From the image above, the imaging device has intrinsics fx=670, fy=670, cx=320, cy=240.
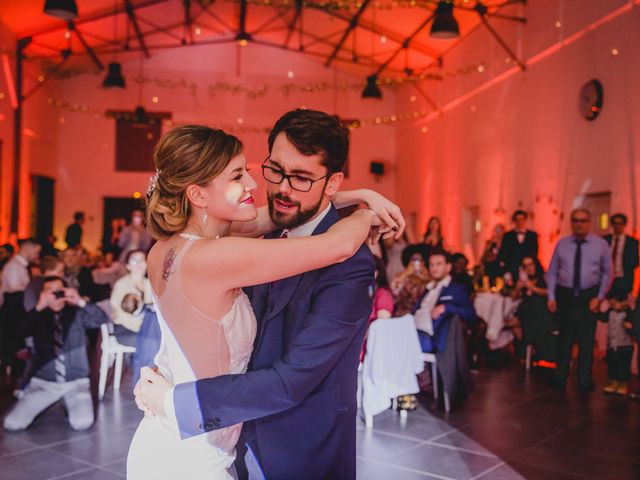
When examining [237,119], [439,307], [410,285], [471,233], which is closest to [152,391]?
[439,307]

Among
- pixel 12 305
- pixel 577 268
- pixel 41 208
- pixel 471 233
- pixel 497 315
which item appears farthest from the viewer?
pixel 41 208

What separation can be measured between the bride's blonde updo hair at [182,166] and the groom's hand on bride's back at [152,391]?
0.31m

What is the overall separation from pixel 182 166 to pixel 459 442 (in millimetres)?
3471

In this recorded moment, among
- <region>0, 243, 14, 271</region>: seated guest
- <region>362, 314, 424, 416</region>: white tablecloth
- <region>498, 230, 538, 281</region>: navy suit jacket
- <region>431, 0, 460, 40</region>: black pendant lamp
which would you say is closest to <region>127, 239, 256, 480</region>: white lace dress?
<region>362, 314, 424, 416</region>: white tablecloth

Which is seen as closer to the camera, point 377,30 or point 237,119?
point 377,30

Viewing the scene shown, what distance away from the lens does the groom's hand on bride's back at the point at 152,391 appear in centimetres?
139

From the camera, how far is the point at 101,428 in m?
4.46

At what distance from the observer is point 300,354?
4.22 feet

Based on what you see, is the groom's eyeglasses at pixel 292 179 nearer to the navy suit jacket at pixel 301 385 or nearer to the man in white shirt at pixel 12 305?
the navy suit jacket at pixel 301 385

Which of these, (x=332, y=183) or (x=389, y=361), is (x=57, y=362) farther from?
(x=332, y=183)

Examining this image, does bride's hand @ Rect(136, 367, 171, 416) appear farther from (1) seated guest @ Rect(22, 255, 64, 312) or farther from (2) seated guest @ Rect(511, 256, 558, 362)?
(2) seated guest @ Rect(511, 256, 558, 362)

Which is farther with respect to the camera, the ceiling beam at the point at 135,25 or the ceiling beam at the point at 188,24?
the ceiling beam at the point at 188,24

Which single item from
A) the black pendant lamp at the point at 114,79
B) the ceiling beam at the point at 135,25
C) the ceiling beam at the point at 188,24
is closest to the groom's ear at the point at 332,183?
the black pendant lamp at the point at 114,79

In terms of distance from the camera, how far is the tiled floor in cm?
372
